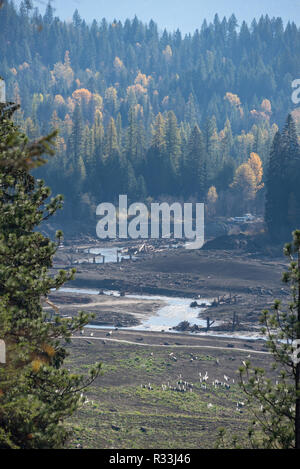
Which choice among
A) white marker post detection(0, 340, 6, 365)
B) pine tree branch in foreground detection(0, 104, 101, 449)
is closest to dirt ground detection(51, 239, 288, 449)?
pine tree branch in foreground detection(0, 104, 101, 449)

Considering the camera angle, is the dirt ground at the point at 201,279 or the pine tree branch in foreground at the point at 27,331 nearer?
the pine tree branch in foreground at the point at 27,331

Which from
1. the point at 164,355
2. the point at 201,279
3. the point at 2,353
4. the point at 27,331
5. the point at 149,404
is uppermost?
the point at 27,331

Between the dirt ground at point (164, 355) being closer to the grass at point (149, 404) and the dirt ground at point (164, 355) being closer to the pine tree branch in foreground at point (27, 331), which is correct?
the grass at point (149, 404)

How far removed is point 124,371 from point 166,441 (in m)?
11.6

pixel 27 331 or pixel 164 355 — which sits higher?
pixel 27 331

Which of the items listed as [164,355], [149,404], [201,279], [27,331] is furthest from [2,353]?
[201,279]

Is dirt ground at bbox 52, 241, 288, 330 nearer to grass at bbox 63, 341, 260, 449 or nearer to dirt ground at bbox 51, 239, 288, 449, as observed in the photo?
dirt ground at bbox 51, 239, 288, 449

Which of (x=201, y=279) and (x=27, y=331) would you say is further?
(x=201, y=279)

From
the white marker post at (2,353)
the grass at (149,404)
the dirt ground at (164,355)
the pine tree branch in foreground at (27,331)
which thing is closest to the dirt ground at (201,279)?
the dirt ground at (164,355)

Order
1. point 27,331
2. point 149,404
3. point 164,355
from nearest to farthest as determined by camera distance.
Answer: point 27,331 → point 149,404 → point 164,355

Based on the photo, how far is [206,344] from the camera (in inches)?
1953

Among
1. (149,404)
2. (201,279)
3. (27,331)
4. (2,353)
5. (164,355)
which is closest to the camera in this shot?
(2,353)

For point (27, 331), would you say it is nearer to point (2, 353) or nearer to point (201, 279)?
point (2, 353)
